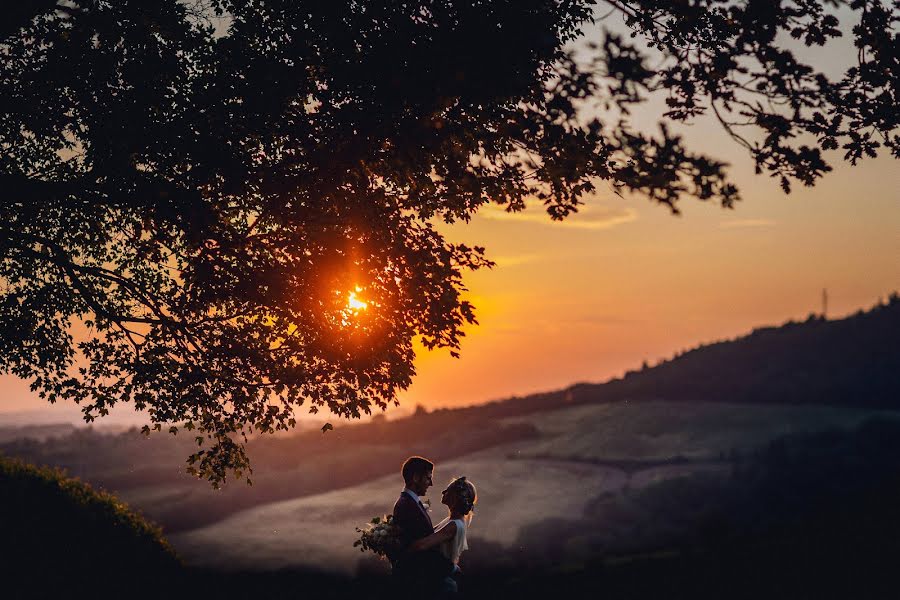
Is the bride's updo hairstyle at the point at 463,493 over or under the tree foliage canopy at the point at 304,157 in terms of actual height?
under

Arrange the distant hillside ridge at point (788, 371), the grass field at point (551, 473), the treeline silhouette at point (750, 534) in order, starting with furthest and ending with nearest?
1. the distant hillside ridge at point (788, 371)
2. the grass field at point (551, 473)
3. the treeline silhouette at point (750, 534)

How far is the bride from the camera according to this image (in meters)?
8.48

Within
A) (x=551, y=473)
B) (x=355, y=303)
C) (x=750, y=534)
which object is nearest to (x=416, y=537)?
(x=355, y=303)

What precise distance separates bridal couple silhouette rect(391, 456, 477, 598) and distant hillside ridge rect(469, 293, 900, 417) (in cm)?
9391

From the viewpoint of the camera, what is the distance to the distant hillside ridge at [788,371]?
110 meters

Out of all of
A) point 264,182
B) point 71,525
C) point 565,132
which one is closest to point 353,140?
point 264,182

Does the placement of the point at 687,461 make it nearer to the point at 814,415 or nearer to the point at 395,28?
the point at 814,415

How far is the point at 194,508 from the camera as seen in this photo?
263ft

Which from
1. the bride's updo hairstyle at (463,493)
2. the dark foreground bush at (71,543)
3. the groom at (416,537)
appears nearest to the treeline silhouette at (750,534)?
the groom at (416,537)

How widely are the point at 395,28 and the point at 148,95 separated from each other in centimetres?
437

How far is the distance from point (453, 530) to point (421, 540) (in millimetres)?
375

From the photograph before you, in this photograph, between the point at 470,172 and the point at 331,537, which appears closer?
the point at 470,172

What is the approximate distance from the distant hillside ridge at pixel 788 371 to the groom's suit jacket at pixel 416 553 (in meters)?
94.0

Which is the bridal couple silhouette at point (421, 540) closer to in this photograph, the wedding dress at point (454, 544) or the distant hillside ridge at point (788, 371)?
the wedding dress at point (454, 544)
